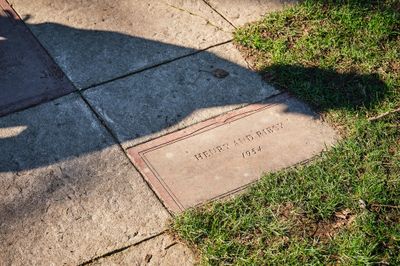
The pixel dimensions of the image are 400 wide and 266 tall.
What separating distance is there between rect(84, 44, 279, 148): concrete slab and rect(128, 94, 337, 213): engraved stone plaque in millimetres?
105

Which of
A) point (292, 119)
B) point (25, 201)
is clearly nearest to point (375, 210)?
point (292, 119)

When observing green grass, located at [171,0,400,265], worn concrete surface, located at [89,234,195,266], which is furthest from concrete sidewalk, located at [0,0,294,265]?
green grass, located at [171,0,400,265]

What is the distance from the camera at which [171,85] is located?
146 inches

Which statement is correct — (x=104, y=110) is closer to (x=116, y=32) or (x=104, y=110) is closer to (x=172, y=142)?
(x=172, y=142)

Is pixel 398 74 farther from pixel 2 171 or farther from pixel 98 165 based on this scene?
pixel 2 171

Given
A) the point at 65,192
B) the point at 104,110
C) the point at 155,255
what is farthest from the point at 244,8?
the point at 155,255

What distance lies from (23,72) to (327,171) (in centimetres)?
222

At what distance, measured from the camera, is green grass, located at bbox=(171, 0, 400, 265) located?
2.72 m

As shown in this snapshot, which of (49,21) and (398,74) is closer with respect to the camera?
(398,74)

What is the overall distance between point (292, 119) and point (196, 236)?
115 centimetres

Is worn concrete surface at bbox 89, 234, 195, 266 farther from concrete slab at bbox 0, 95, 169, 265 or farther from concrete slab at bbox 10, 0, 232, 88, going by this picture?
concrete slab at bbox 10, 0, 232, 88

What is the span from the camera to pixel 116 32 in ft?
13.6

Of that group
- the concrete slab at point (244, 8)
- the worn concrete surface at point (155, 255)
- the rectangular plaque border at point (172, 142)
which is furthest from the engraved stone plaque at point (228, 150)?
the concrete slab at point (244, 8)

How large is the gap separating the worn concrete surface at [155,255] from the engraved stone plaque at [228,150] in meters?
0.24
